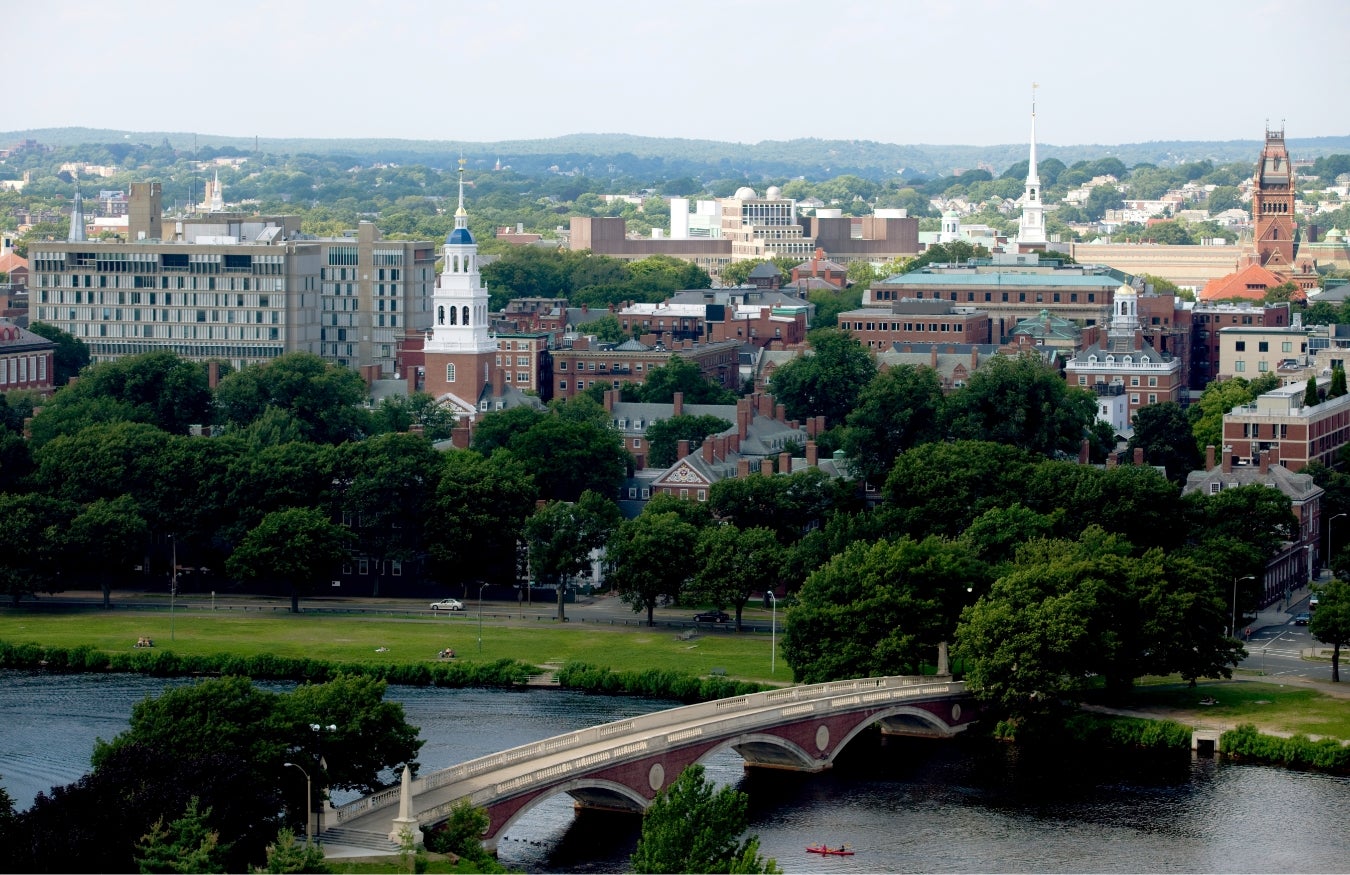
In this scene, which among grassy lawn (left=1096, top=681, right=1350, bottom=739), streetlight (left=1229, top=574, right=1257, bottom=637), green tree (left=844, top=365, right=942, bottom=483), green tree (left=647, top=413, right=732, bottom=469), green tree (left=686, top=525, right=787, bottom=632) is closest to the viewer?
grassy lawn (left=1096, top=681, right=1350, bottom=739)

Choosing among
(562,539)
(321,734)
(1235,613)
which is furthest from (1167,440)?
(321,734)

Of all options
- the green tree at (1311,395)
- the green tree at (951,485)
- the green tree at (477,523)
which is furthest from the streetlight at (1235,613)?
the green tree at (477,523)

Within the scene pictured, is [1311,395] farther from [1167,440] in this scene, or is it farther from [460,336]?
[460,336]

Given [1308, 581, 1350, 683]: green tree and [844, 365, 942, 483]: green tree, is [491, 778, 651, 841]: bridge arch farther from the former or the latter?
[844, 365, 942, 483]: green tree

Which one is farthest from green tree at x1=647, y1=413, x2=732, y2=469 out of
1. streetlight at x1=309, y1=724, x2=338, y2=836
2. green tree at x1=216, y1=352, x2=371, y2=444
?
streetlight at x1=309, y1=724, x2=338, y2=836

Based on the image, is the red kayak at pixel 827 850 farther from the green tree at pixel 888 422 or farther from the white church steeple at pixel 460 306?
the white church steeple at pixel 460 306
